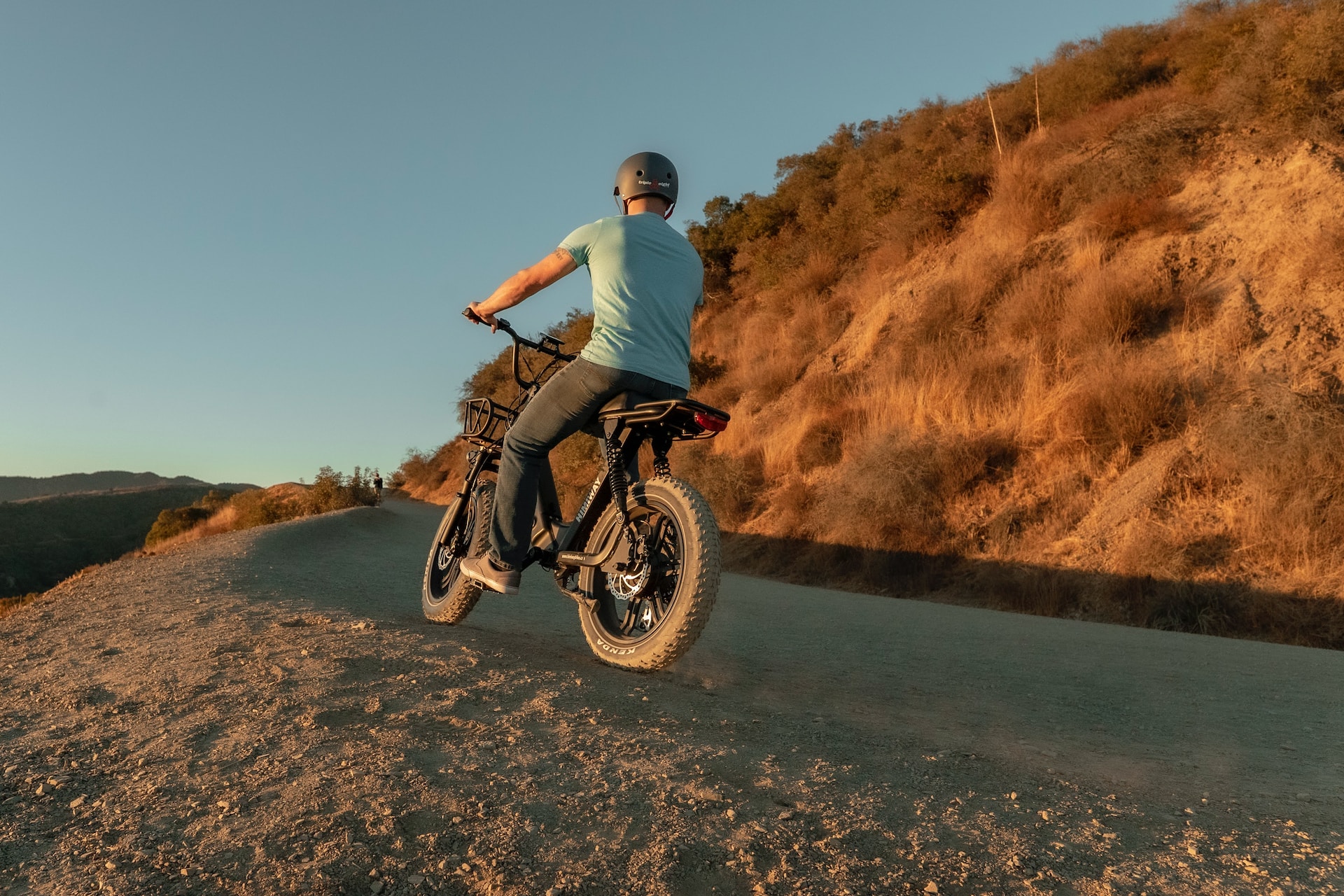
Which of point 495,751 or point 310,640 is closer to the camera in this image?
point 495,751

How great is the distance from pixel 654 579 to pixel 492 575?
0.92 m

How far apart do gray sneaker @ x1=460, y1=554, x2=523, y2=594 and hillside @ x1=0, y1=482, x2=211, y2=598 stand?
50.1 m

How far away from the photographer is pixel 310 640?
4.06 meters

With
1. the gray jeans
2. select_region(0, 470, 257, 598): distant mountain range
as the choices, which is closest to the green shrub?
select_region(0, 470, 257, 598): distant mountain range

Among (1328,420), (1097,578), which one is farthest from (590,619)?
(1328,420)

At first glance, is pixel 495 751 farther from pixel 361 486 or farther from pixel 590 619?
pixel 361 486

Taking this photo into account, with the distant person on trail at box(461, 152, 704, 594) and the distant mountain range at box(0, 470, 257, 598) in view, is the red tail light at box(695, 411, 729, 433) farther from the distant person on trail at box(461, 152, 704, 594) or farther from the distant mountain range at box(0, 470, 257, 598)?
the distant mountain range at box(0, 470, 257, 598)

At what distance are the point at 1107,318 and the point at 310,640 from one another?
12549mm

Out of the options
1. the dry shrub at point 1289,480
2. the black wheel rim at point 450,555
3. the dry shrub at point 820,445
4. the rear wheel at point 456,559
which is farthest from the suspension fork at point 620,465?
the dry shrub at point 820,445

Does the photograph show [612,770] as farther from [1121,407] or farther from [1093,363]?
[1093,363]

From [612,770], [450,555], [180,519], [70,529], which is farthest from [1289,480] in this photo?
[70,529]

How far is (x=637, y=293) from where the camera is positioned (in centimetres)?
397

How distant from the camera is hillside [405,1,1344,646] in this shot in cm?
910

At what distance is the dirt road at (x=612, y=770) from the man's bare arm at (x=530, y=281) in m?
1.72
